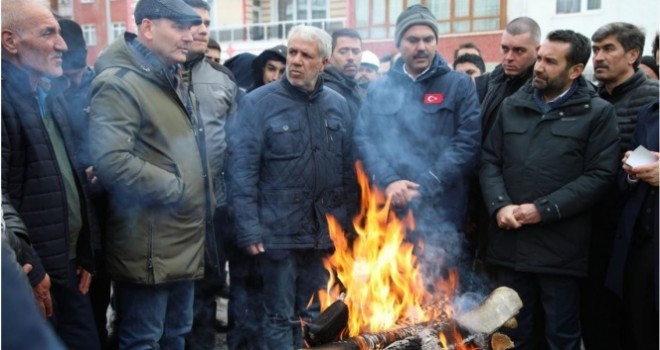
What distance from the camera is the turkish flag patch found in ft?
15.2

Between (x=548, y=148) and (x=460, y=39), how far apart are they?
68.1ft

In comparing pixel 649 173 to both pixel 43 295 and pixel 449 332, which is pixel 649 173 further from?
pixel 43 295

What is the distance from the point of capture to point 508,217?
4277 mm

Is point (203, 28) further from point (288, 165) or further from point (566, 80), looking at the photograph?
point (566, 80)

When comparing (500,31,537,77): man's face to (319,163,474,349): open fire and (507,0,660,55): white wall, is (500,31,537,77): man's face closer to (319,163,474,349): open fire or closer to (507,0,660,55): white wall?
(319,163,474,349): open fire

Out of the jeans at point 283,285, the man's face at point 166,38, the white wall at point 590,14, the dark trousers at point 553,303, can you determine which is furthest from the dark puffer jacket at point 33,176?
the white wall at point 590,14

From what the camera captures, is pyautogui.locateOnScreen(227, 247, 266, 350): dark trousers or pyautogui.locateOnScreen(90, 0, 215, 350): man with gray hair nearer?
pyautogui.locateOnScreen(90, 0, 215, 350): man with gray hair

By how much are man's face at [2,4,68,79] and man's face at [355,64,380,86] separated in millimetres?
4575

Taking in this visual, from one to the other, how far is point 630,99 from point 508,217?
1256 mm

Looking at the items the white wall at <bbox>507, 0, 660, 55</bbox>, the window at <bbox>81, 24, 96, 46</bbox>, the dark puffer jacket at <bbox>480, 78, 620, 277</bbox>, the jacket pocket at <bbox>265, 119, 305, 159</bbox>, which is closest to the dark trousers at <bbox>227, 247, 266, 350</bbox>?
the jacket pocket at <bbox>265, 119, 305, 159</bbox>

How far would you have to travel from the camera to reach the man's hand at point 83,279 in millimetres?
3729

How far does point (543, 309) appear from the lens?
15.0 ft

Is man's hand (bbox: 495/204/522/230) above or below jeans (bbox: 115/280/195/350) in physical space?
above

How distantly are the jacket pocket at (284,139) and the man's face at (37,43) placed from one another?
59.2 inches
